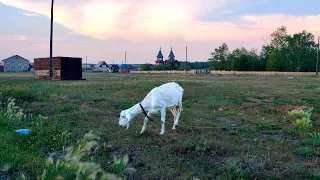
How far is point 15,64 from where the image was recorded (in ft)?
420

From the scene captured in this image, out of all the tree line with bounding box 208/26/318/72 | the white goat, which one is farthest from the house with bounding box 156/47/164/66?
the white goat

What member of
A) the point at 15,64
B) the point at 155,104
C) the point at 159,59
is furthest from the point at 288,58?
the point at 15,64

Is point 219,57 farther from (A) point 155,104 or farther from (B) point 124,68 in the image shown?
(A) point 155,104

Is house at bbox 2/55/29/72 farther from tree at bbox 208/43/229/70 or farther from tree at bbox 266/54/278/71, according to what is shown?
tree at bbox 266/54/278/71

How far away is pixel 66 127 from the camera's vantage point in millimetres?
9641

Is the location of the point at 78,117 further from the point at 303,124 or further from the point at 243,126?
the point at 303,124

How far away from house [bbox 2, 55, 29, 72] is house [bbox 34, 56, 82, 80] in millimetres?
95210

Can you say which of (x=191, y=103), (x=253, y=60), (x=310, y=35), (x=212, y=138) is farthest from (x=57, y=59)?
(x=310, y=35)

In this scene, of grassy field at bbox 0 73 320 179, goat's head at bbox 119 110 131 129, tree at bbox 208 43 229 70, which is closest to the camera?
grassy field at bbox 0 73 320 179

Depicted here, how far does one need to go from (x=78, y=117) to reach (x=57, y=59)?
1182 inches

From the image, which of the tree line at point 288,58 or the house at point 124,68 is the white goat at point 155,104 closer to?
the tree line at point 288,58

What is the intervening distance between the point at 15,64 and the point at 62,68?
102763 millimetres

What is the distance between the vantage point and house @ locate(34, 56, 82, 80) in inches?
1529

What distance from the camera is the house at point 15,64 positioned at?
125 m
